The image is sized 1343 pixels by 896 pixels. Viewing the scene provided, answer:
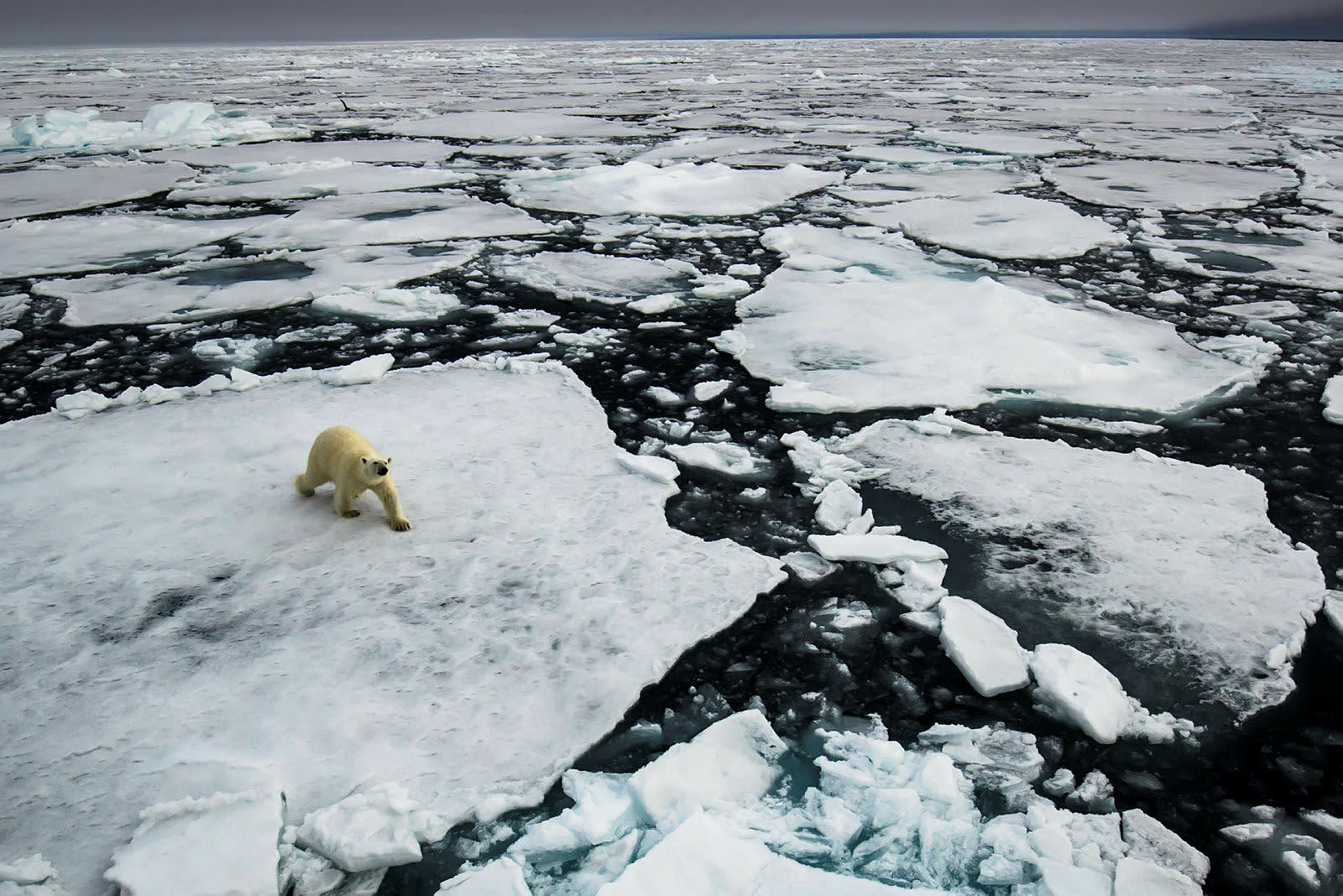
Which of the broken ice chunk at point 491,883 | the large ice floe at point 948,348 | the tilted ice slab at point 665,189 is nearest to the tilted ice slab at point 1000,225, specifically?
the large ice floe at point 948,348

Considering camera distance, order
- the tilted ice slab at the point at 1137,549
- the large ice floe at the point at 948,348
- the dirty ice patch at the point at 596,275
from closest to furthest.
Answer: the tilted ice slab at the point at 1137,549 < the large ice floe at the point at 948,348 < the dirty ice patch at the point at 596,275

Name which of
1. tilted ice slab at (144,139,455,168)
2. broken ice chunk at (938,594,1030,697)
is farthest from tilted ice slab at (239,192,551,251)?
broken ice chunk at (938,594,1030,697)

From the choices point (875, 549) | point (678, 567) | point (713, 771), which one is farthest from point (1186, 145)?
point (713, 771)

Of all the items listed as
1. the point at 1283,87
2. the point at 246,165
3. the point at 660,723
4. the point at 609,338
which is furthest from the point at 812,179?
the point at 1283,87

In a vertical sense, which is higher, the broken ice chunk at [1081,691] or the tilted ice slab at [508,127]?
the tilted ice slab at [508,127]

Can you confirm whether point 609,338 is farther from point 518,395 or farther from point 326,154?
point 326,154

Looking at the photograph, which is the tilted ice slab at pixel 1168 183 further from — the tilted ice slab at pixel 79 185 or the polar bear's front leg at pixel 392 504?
the tilted ice slab at pixel 79 185

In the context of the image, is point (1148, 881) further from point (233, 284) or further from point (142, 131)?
point (142, 131)
